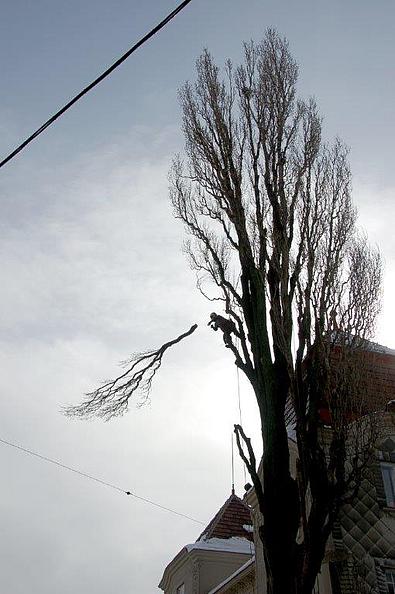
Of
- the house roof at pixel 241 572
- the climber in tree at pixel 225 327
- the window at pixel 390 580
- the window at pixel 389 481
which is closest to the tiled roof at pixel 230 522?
the house roof at pixel 241 572

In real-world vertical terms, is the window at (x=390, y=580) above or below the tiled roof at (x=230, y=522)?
below

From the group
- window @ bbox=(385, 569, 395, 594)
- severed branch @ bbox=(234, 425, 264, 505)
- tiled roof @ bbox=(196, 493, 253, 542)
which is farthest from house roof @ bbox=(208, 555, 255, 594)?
severed branch @ bbox=(234, 425, 264, 505)

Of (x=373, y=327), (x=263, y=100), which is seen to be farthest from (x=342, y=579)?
(x=263, y=100)

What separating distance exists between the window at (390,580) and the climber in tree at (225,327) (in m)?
6.39

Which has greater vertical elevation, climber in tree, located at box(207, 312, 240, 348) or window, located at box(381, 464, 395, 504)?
climber in tree, located at box(207, 312, 240, 348)

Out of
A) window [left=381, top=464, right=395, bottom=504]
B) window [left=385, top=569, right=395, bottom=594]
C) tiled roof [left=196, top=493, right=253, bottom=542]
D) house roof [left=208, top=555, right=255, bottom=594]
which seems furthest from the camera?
tiled roof [left=196, top=493, right=253, bottom=542]

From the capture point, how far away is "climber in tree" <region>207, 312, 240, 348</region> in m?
9.72

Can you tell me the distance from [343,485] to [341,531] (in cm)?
424

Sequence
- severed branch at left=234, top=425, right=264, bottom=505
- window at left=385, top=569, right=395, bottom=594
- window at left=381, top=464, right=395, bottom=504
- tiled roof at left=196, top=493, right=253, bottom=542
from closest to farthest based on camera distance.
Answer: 1. severed branch at left=234, top=425, right=264, bottom=505
2. window at left=385, top=569, right=395, bottom=594
3. window at left=381, top=464, right=395, bottom=504
4. tiled roof at left=196, top=493, right=253, bottom=542

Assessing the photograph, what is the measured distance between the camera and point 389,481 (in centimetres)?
1392

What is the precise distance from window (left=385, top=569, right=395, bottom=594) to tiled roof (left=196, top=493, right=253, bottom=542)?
330 inches

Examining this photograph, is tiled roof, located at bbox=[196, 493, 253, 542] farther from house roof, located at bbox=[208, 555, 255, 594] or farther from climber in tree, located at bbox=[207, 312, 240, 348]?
climber in tree, located at bbox=[207, 312, 240, 348]

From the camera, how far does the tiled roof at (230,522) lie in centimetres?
2072

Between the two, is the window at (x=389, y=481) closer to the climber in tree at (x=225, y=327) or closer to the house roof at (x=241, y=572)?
the house roof at (x=241, y=572)
